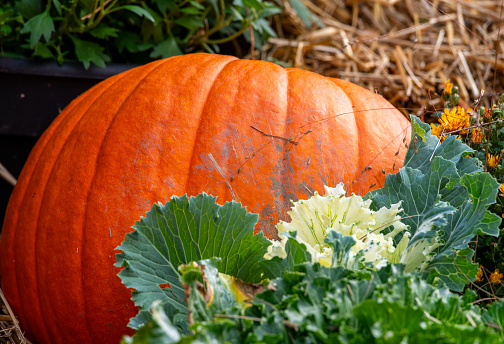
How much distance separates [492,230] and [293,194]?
0.46 m

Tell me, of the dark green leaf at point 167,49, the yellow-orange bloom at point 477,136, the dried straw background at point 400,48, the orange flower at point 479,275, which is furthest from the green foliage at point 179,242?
the dried straw background at point 400,48

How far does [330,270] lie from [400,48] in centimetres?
202

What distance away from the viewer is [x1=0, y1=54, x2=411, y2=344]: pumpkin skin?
4.14 feet

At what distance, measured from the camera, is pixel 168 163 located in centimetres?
129

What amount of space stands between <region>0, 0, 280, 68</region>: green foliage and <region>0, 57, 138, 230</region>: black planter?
46mm

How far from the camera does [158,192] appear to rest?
1266 millimetres

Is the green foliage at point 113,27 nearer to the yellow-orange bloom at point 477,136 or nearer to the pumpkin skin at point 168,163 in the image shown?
the pumpkin skin at point 168,163

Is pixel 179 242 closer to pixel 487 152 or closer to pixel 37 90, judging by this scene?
pixel 487 152

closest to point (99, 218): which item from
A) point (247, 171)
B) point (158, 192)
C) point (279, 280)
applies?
point (158, 192)

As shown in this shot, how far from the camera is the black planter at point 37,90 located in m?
1.93

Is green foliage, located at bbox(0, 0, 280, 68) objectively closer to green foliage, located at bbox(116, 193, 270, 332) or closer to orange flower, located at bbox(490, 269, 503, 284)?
green foliage, located at bbox(116, 193, 270, 332)

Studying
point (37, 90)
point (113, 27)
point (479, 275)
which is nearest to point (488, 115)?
point (479, 275)

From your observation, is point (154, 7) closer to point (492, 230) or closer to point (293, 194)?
point (293, 194)

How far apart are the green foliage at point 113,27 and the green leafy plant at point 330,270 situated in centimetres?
103
